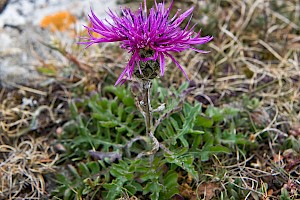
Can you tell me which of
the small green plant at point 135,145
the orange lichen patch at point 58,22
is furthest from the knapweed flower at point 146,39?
the orange lichen patch at point 58,22

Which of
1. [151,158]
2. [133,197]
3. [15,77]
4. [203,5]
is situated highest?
[203,5]

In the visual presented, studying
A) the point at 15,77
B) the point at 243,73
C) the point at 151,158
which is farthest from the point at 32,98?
the point at 243,73

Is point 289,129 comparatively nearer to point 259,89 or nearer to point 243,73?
point 259,89

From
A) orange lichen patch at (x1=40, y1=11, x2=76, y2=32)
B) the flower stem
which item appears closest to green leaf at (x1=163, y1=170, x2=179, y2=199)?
the flower stem

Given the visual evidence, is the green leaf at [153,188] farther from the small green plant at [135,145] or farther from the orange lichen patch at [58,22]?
the orange lichen patch at [58,22]

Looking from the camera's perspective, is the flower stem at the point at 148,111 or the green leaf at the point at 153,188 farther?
the green leaf at the point at 153,188

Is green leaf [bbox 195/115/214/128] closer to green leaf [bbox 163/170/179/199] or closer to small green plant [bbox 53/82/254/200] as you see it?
small green plant [bbox 53/82/254/200]

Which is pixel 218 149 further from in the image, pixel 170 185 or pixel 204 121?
pixel 170 185

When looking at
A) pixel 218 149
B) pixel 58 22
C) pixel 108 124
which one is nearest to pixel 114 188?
pixel 108 124
